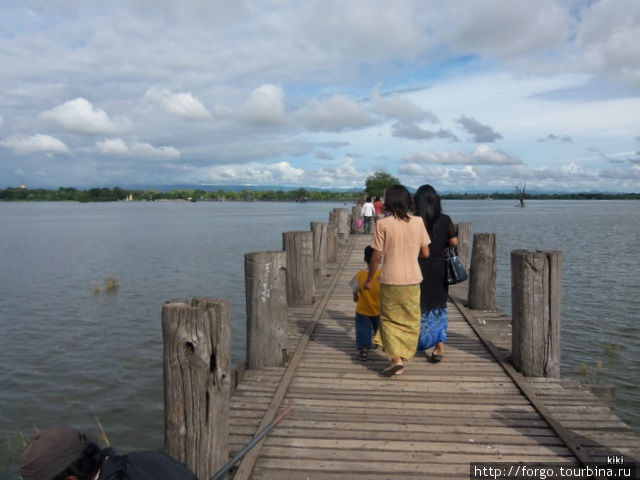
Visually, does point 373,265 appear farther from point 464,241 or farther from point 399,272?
point 464,241

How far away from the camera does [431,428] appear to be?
4051 millimetres

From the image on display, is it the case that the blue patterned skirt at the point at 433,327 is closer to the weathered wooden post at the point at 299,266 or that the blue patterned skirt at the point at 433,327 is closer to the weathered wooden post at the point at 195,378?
the weathered wooden post at the point at 195,378

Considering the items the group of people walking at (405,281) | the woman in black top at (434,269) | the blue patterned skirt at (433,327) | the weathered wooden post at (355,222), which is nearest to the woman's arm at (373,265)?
the group of people walking at (405,281)

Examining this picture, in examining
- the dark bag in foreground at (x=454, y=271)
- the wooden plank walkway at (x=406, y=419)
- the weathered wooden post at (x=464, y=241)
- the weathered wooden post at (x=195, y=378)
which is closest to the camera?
the weathered wooden post at (x=195, y=378)

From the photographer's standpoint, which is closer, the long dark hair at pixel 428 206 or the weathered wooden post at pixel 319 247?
the long dark hair at pixel 428 206

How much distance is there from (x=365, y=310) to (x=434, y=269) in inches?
34.0

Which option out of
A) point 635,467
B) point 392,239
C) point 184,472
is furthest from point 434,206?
point 184,472

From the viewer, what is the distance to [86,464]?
203 cm

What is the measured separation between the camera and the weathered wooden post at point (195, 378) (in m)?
3.12

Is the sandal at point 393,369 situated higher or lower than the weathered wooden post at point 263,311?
lower

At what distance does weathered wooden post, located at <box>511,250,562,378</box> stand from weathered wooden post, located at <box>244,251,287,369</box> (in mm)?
2422

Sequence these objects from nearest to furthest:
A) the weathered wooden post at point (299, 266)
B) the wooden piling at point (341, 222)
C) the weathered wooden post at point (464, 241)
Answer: the weathered wooden post at point (299, 266)
the weathered wooden post at point (464, 241)
the wooden piling at point (341, 222)

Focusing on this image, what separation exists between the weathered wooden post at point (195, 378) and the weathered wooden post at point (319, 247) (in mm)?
7420

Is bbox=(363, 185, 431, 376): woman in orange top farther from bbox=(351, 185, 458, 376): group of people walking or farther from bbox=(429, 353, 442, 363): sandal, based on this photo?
bbox=(429, 353, 442, 363): sandal
